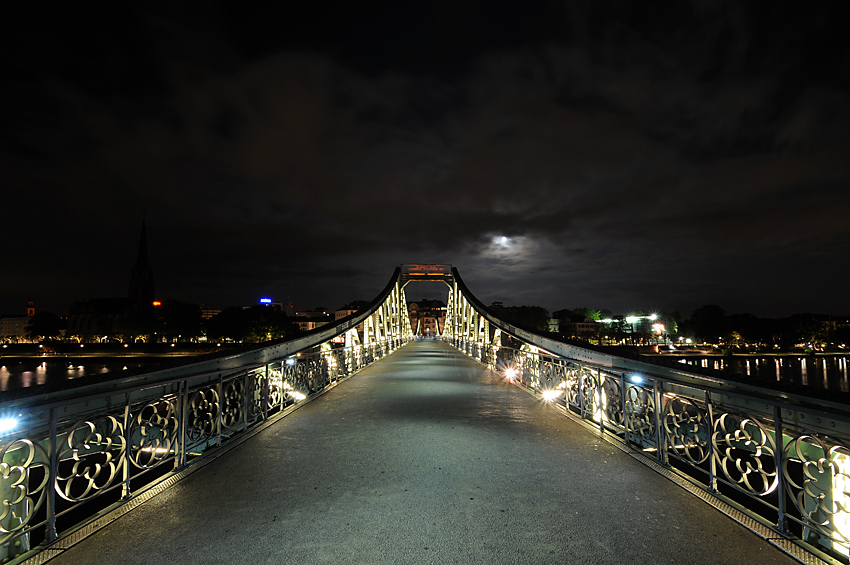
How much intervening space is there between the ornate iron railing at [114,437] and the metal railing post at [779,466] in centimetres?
456

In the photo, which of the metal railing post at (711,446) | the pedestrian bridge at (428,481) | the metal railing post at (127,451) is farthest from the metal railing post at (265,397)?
the metal railing post at (711,446)

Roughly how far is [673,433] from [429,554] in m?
2.85

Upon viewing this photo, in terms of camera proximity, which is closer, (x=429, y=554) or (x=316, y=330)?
(x=429, y=554)

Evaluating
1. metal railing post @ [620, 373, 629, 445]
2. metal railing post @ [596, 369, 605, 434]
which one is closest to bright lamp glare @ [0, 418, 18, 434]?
metal railing post @ [620, 373, 629, 445]

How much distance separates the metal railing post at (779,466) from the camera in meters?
2.70

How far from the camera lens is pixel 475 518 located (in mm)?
2914

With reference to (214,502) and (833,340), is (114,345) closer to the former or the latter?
(214,502)

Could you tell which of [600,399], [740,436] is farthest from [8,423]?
[600,399]

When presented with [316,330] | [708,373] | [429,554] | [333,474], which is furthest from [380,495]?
[316,330]

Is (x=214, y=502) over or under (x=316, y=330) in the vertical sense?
under

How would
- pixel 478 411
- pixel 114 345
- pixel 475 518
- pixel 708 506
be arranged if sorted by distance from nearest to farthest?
pixel 475 518 < pixel 708 506 < pixel 478 411 < pixel 114 345

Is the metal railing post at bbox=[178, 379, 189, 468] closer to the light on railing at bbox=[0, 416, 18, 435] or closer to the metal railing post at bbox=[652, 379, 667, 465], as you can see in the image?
the light on railing at bbox=[0, 416, 18, 435]

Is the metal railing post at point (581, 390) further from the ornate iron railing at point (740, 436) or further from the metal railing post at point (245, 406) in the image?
the metal railing post at point (245, 406)

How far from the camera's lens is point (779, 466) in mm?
2756
